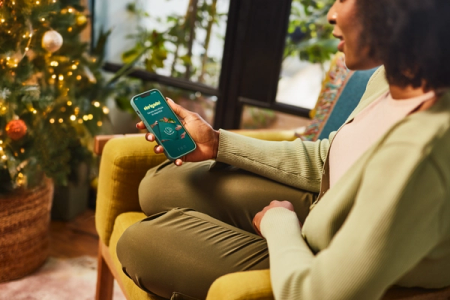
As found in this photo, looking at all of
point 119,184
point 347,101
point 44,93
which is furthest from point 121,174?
point 347,101

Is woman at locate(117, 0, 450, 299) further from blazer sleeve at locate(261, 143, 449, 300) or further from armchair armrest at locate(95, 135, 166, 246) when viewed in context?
armchair armrest at locate(95, 135, 166, 246)

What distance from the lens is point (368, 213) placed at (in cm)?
64

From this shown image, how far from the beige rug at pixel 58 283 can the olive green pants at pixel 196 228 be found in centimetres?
62

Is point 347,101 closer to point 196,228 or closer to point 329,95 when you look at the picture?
point 329,95

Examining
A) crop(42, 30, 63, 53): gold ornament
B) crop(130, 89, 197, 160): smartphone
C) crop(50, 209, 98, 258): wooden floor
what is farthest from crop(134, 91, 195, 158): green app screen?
crop(50, 209, 98, 258): wooden floor

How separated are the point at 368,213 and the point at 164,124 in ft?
1.79

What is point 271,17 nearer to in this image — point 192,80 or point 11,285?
point 192,80

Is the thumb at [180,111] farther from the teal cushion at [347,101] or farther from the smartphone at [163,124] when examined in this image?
the teal cushion at [347,101]

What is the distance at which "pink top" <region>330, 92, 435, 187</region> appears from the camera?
0.72m

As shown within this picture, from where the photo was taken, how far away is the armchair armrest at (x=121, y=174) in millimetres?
1191

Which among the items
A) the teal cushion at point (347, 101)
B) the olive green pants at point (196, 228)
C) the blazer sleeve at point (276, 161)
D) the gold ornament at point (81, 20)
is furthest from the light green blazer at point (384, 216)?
the gold ornament at point (81, 20)

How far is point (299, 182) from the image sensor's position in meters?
1.09

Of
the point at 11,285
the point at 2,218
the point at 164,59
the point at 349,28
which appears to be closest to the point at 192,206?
the point at 349,28

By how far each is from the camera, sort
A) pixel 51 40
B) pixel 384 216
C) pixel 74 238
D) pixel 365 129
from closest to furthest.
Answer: pixel 384 216, pixel 365 129, pixel 51 40, pixel 74 238
